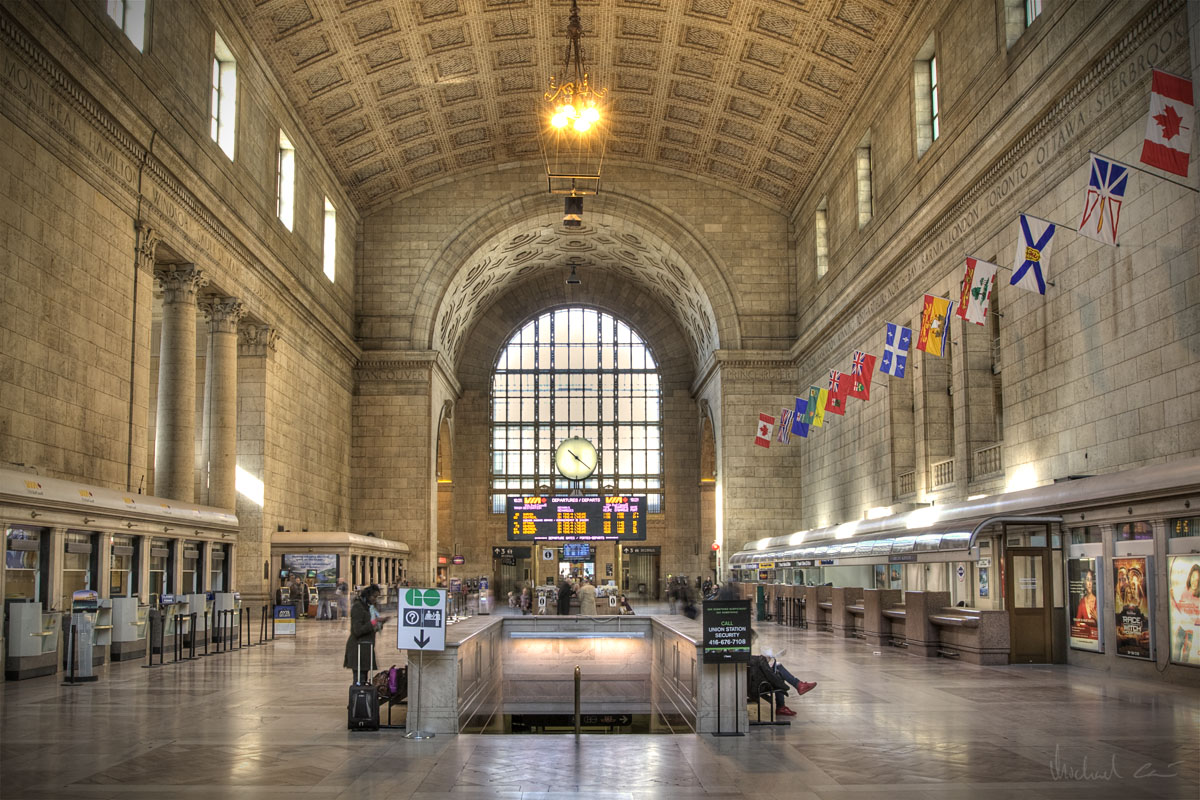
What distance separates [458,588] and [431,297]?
1156 cm

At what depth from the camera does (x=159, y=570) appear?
69.5 feet

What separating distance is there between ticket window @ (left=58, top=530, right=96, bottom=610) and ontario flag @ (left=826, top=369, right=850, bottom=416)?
769 inches

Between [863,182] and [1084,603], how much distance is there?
67.7 feet

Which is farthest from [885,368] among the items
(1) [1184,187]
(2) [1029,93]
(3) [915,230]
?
(1) [1184,187]

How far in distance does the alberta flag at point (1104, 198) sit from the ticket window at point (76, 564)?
1599 cm

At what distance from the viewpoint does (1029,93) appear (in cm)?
2205

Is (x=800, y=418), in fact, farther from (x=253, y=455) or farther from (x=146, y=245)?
(x=146, y=245)

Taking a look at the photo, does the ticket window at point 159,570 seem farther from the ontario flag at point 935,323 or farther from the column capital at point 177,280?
the ontario flag at point 935,323

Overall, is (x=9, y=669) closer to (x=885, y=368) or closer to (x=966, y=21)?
(x=885, y=368)

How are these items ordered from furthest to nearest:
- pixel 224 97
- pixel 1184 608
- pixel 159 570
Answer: pixel 224 97
pixel 159 570
pixel 1184 608

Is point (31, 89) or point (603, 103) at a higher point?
point (603, 103)

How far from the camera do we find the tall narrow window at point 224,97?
28531 millimetres

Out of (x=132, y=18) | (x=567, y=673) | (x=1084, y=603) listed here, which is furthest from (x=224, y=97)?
(x=1084, y=603)

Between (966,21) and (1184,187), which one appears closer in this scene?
(1184,187)
